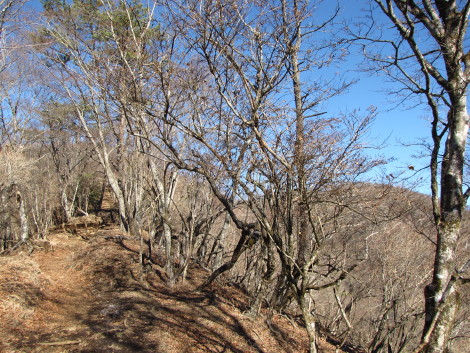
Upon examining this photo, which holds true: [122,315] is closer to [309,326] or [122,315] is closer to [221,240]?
[309,326]

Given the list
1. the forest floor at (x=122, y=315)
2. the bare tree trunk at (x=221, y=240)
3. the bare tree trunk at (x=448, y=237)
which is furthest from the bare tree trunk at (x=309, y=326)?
the bare tree trunk at (x=221, y=240)

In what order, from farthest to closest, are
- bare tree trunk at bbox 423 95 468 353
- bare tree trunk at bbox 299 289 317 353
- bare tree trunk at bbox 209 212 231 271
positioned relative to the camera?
bare tree trunk at bbox 209 212 231 271 → bare tree trunk at bbox 299 289 317 353 → bare tree trunk at bbox 423 95 468 353

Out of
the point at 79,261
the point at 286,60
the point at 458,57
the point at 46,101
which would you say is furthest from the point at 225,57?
the point at 46,101

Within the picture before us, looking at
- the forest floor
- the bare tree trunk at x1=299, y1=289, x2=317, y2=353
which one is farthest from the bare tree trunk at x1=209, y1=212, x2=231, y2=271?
the bare tree trunk at x1=299, y1=289, x2=317, y2=353

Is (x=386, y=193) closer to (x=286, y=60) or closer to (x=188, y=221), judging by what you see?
(x=286, y=60)

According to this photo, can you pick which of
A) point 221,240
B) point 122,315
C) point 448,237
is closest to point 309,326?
point 448,237

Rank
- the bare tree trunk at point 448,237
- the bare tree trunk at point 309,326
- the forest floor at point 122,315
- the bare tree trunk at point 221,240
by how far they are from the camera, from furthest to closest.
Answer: the bare tree trunk at point 221,240 < the forest floor at point 122,315 < the bare tree trunk at point 309,326 < the bare tree trunk at point 448,237

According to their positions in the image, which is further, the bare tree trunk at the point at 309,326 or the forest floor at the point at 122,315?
the forest floor at the point at 122,315

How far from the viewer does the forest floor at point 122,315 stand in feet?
17.3

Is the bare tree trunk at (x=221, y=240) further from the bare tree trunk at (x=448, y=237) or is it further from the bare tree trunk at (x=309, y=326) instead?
the bare tree trunk at (x=448, y=237)

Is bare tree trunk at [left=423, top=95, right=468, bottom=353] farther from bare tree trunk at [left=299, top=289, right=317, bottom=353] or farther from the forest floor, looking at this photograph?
the forest floor

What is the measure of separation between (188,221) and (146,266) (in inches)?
65.4

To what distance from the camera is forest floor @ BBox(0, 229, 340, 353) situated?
5.28 meters

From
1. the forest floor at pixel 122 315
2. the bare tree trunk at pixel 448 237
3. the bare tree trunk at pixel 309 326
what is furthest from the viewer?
the forest floor at pixel 122 315
